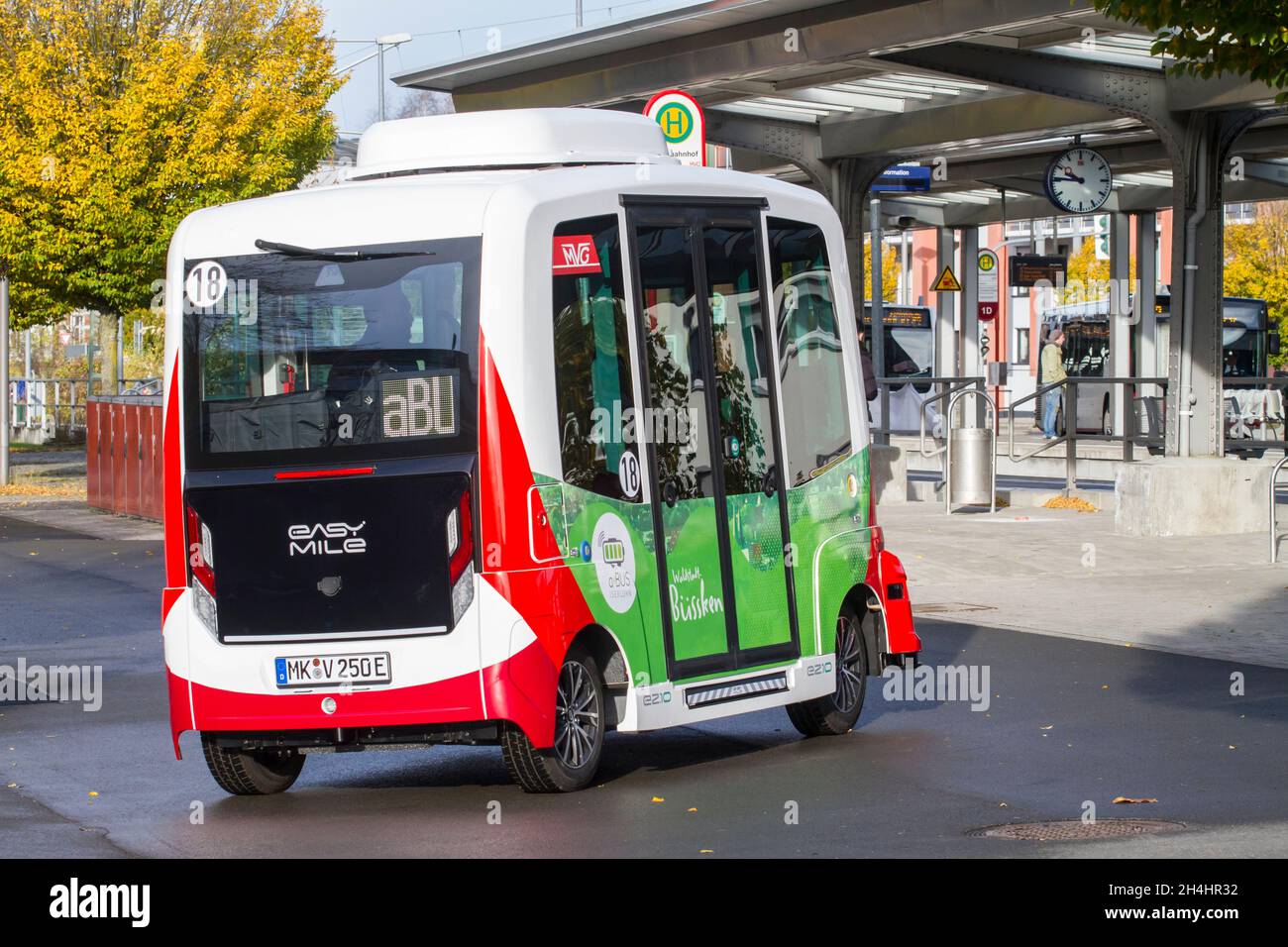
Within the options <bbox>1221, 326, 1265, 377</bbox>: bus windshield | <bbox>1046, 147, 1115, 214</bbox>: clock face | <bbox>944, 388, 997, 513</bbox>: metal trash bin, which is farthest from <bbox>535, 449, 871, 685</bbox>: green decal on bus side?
<bbox>1221, 326, 1265, 377</bbox>: bus windshield

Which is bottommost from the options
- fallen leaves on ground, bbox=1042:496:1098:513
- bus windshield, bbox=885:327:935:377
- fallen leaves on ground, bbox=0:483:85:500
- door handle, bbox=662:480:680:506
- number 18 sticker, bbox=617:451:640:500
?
bus windshield, bbox=885:327:935:377

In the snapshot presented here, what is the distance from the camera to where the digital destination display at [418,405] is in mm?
8781

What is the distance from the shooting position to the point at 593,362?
9203 mm

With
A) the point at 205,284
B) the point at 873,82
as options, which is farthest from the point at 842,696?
the point at 873,82

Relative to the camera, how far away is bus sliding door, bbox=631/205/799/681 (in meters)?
9.55

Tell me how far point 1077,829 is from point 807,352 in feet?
10.9

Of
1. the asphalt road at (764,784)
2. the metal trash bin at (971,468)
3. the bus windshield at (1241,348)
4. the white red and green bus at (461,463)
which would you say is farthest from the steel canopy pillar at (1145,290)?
the white red and green bus at (461,463)

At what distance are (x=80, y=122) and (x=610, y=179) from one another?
77.5 ft

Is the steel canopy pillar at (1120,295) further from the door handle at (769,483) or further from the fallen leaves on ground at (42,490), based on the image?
the door handle at (769,483)

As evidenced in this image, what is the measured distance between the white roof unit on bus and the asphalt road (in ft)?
9.15

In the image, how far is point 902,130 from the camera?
2444 cm

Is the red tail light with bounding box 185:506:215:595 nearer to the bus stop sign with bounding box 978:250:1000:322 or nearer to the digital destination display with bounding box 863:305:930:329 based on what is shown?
the bus stop sign with bounding box 978:250:1000:322

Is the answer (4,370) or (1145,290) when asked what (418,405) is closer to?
(4,370)

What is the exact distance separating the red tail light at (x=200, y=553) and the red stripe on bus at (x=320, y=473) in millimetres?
425
